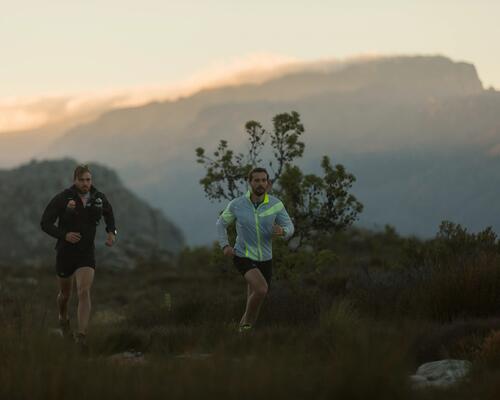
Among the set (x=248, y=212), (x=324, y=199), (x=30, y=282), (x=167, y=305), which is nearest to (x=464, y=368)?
(x=248, y=212)

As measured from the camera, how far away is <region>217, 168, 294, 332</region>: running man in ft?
34.3

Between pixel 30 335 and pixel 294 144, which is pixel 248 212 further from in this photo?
pixel 294 144

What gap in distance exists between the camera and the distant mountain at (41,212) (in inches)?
2741

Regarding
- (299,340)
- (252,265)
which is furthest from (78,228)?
(299,340)

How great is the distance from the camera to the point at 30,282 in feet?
95.0

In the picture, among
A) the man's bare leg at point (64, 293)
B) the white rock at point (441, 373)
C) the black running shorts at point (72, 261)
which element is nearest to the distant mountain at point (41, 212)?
the man's bare leg at point (64, 293)

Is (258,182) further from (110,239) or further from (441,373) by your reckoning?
(441,373)

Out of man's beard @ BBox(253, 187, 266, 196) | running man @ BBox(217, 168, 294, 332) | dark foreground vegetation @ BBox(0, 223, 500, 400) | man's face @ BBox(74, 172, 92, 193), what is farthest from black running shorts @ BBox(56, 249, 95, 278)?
man's beard @ BBox(253, 187, 266, 196)

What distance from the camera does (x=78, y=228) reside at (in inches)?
427

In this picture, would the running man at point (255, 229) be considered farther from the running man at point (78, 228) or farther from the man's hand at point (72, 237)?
the man's hand at point (72, 237)

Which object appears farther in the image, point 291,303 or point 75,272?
point 291,303

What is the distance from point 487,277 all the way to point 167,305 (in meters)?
4.75

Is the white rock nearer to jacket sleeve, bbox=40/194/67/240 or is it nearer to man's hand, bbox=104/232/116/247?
man's hand, bbox=104/232/116/247

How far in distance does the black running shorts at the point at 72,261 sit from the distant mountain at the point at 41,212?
46360 millimetres
